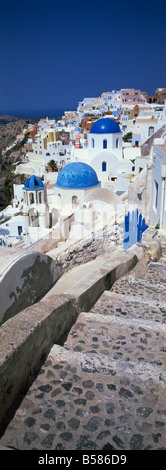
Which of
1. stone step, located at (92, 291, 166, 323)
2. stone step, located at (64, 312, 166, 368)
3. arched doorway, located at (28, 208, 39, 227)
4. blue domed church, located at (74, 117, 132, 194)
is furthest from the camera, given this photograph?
blue domed church, located at (74, 117, 132, 194)

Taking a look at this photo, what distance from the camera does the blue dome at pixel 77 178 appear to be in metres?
18.0

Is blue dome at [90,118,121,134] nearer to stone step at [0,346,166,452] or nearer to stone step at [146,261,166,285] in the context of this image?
stone step at [146,261,166,285]

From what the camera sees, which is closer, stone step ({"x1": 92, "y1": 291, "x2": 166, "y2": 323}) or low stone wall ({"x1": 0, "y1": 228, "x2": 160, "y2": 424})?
low stone wall ({"x1": 0, "y1": 228, "x2": 160, "y2": 424})

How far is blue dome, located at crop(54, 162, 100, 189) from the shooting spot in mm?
18016

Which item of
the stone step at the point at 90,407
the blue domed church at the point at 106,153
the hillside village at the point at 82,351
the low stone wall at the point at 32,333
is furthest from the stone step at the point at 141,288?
the blue domed church at the point at 106,153

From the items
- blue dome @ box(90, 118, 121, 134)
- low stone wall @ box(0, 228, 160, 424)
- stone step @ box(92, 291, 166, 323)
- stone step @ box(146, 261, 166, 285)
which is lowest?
stone step @ box(146, 261, 166, 285)

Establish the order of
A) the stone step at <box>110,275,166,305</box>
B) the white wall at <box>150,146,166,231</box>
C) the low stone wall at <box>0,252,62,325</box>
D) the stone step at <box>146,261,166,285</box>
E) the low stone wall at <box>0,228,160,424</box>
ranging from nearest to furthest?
1. the low stone wall at <box>0,228,160,424</box>
2. the low stone wall at <box>0,252,62,325</box>
3. the stone step at <box>110,275,166,305</box>
4. the stone step at <box>146,261,166,285</box>
5. the white wall at <box>150,146,166,231</box>

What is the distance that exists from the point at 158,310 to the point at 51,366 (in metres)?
1.70

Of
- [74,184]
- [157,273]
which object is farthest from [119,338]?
[74,184]

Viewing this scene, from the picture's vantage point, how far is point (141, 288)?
179 inches

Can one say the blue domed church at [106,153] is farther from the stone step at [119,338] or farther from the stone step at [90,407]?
the stone step at [90,407]

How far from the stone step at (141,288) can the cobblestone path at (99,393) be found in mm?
1101

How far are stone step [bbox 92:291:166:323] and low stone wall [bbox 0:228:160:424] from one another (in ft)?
0.54

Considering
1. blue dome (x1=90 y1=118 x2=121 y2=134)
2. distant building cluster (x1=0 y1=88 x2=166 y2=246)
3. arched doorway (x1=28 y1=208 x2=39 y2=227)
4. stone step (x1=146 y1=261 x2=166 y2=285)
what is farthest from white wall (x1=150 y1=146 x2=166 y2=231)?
blue dome (x1=90 y1=118 x2=121 y2=134)
